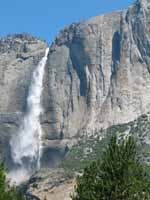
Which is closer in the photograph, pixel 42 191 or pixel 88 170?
pixel 88 170

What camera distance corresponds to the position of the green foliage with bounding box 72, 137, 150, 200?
6025 centimetres

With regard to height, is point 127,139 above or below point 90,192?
above

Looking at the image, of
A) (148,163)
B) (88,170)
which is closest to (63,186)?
(148,163)

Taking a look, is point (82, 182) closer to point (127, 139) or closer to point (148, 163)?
point (127, 139)

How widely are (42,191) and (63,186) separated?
831cm

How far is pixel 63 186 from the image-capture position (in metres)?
192

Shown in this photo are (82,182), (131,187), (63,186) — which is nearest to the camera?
(131,187)

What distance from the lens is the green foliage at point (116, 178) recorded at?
6025cm

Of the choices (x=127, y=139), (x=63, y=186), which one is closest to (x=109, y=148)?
(x=127, y=139)

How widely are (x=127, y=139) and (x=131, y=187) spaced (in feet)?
15.9

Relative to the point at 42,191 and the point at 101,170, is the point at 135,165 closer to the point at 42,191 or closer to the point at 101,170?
the point at 101,170

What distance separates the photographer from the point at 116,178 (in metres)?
61.1

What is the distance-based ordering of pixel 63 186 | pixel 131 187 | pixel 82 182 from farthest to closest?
pixel 63 186
pixel 82 182
pixel 131 187

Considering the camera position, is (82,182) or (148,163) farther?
(148,163)
